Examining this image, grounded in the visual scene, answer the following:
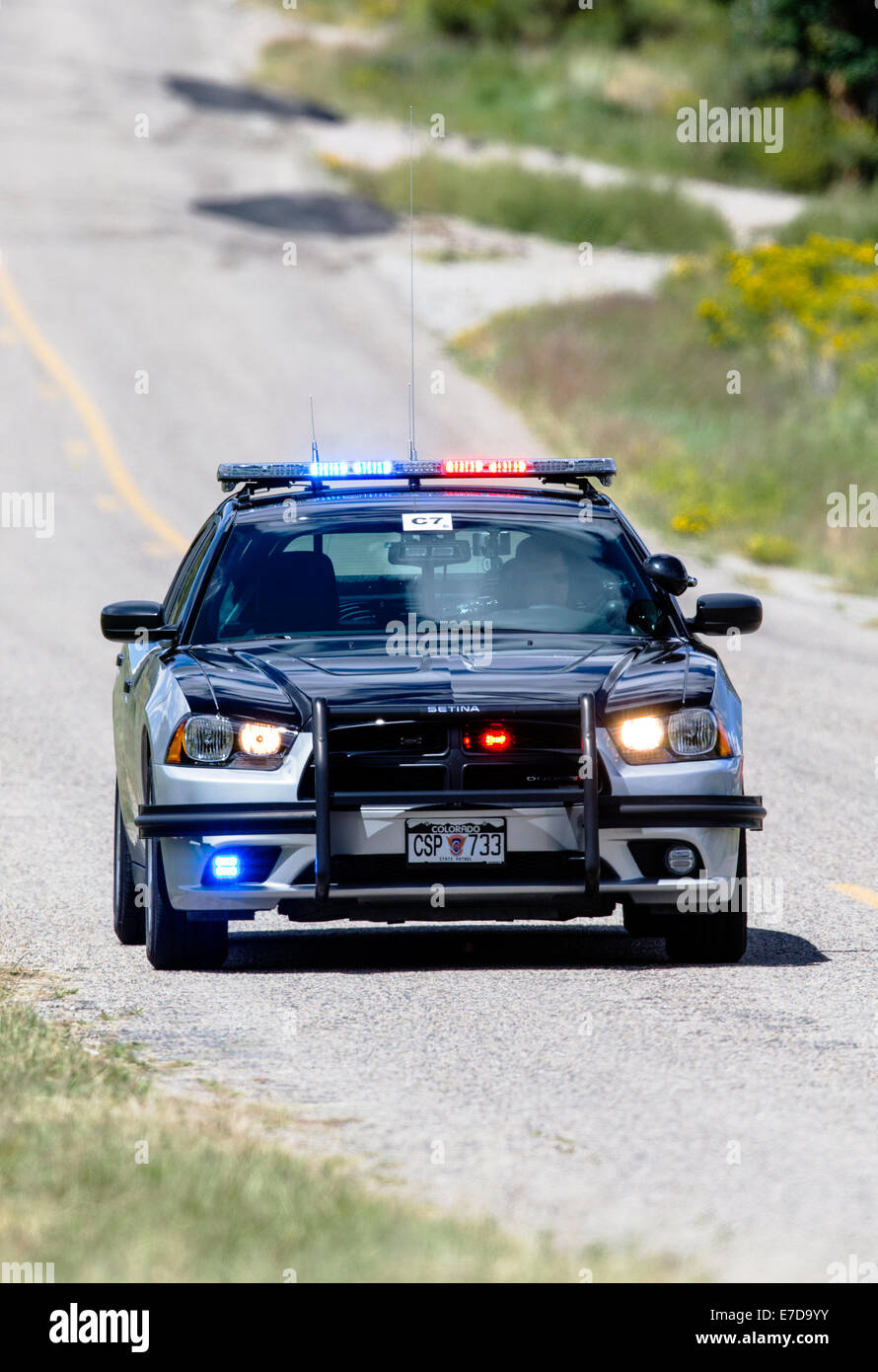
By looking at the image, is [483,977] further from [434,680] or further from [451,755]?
[434,680]

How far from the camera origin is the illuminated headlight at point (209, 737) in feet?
26.7

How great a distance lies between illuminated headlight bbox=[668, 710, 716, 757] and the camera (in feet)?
27.1

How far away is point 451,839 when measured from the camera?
807 centimetres

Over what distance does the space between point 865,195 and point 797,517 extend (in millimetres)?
23135

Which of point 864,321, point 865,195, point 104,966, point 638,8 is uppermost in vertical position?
point 638,8

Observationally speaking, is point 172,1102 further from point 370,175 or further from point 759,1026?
point 370,175

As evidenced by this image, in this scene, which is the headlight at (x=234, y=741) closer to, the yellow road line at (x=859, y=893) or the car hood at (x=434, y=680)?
the car hood at (x=434, y=680)

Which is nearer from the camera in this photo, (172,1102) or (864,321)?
(172,1102)

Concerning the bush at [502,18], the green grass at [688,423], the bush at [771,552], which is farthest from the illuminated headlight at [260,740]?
the bush at [502,18]

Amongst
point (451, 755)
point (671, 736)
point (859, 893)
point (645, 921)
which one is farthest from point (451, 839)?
point (859, 893)

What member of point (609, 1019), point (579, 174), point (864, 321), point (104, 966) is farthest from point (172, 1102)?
point (579, 174)

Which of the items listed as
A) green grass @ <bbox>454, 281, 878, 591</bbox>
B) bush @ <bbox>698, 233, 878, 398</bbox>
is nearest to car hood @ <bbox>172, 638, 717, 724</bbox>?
green grass @ <bbox>454, 281, 878, 591</bbox>

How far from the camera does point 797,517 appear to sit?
27.6 m

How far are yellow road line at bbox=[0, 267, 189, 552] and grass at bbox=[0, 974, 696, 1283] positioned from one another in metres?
20.7
